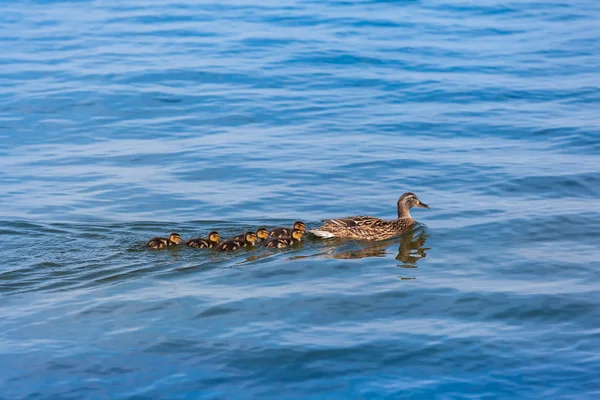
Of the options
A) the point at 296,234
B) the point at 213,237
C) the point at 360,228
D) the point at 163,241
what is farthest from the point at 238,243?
the point at 360,228

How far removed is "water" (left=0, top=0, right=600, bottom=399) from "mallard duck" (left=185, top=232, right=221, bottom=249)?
0.21 m

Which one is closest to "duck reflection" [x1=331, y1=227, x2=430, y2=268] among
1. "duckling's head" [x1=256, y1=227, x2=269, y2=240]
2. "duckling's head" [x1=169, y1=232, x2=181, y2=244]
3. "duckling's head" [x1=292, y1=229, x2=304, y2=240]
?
"duckling's head" [x1=292, y1=229, x2=304, y2=240]

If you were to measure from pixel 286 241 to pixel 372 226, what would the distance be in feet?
3.34

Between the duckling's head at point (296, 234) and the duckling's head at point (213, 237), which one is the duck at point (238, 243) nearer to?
the duckling's head at point (213, 237)

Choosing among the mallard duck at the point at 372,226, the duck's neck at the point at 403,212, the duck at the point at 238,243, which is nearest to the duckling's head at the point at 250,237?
the duck at the point at 238,243

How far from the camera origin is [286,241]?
10.3m

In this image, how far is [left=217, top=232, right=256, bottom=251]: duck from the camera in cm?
998

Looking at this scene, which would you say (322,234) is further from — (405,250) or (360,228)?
(405,250)

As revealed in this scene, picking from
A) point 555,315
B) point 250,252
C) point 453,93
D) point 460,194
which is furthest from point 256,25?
point 555,315

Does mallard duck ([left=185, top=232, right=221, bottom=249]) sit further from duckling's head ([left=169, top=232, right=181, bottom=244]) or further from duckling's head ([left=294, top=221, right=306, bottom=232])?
duckling's head ([left=294, top=221, right=306, bottom=232])

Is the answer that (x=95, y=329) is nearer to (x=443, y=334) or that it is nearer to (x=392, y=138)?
(x=443, y=334)

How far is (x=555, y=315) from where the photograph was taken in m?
8.38

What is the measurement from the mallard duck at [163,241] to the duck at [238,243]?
17.9 inches

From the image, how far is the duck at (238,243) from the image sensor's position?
9984 millimetres
